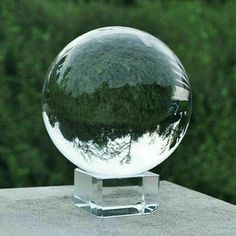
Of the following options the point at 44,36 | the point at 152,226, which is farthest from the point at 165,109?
the point at 44,36

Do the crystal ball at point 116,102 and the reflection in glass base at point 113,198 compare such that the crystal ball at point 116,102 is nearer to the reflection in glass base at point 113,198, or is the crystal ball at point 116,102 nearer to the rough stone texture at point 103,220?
the reflection in glass base at point 113,198

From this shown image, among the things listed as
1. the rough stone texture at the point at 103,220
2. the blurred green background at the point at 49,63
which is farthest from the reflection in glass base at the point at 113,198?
the blurred green background at the point at 49,63

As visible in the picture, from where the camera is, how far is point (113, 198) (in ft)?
16.7

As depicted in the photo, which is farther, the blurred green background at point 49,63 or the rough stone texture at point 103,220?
the blurred green background at point 49,63

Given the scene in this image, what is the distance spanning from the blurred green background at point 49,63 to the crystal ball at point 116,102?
195 centimetres

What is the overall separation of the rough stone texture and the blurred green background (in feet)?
4.07

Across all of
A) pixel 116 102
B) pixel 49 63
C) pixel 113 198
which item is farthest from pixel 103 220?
pixel 49 63

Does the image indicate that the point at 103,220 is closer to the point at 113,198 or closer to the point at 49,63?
the point at 113,198

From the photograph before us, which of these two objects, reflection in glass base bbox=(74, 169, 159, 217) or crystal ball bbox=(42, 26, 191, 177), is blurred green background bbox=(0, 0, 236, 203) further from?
crystal ball bbox=(42, 26, 191, 177)

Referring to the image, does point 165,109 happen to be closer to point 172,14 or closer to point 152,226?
point 152,226

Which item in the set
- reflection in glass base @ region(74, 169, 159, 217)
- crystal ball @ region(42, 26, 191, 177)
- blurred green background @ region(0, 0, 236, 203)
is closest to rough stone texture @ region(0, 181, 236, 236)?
reflection in glass base @ region(74, 169, 159, 217)

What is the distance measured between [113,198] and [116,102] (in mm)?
805

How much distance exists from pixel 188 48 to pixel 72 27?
109 cm

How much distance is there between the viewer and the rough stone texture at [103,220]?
4438 mm
